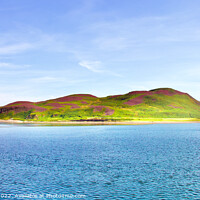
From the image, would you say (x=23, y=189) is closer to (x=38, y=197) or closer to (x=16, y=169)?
(x=38, y=197)

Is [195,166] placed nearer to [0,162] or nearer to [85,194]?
[85,194]

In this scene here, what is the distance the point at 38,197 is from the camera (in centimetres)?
2797

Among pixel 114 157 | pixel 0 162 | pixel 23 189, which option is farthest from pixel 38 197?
pixel 114 157

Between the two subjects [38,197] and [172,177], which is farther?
[172,177]

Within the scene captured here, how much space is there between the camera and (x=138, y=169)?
4053cm

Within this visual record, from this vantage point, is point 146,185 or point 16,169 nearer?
point 146,185

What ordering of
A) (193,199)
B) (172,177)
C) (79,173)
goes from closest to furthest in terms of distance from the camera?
(193,199), (172,177), (79,173)

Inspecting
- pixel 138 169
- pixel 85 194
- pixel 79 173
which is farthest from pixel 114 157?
pixel 85 194

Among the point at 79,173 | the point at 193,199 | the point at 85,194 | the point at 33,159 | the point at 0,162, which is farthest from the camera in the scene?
the point at 33,159

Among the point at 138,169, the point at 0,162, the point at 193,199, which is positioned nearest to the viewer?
the point at 193,199

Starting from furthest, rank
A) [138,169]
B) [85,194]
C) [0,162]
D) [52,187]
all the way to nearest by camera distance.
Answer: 1. [0,162]
2. [138,169]
3. [52,187]
4. [85,194]

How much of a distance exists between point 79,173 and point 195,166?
2042 centimetres

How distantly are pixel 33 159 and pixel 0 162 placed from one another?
627 centimetres

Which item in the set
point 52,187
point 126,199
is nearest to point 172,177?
point 126,199
